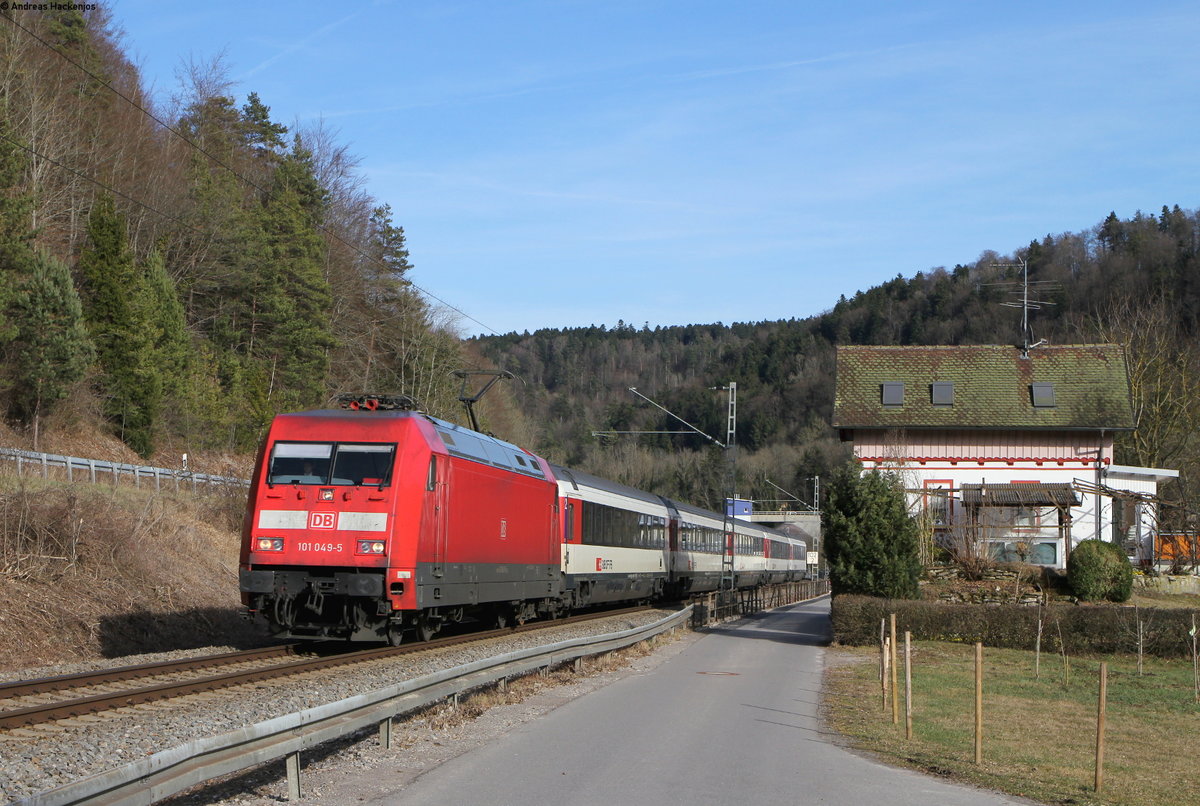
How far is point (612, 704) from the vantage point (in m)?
13.7

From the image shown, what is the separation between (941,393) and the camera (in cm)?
4156

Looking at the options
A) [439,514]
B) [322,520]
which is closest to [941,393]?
[439,514]

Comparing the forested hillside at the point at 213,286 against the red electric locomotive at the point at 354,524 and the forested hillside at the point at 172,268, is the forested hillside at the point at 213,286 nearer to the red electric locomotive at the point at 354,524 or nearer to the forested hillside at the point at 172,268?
the forested hillside at the point at 172,268

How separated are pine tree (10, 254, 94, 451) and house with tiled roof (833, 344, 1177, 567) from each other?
25.0m

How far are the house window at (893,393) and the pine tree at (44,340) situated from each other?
2679 cm

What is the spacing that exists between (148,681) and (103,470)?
62.1ft

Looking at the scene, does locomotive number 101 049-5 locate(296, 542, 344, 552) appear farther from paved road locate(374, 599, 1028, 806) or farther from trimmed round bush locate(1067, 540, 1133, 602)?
trimmed round bush locate(1067, 540, 1133, 602)

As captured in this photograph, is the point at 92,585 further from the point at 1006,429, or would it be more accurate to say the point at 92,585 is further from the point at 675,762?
the point at 1006,429

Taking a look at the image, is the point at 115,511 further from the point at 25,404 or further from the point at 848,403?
the point at 848,403

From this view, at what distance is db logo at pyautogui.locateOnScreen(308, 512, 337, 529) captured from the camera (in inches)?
623

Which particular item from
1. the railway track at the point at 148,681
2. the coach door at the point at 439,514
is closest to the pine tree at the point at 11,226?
the railway track at the point at 148,681

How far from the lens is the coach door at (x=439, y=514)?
16656mm

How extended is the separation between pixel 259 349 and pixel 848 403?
26764 millimetres

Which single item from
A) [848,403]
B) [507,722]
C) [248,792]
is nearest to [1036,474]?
[848,403]
